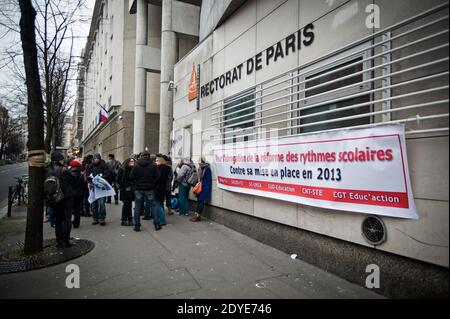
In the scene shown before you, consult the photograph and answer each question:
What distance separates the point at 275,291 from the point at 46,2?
9.23 m

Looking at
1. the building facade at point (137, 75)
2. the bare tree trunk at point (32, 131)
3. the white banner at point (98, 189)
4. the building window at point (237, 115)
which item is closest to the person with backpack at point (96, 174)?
the white banner at point (98, 189)

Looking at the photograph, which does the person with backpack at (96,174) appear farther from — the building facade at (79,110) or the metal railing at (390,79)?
the building facade at (79,110)

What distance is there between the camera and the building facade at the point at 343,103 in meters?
3.12

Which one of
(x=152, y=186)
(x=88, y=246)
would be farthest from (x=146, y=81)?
(x=88, y=246)

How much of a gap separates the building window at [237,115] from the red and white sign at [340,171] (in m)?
0.95

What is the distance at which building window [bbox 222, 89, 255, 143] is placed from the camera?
6.59m

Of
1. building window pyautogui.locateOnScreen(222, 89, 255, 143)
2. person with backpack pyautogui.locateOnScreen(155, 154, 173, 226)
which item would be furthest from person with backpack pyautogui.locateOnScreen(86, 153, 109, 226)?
building window pyautogui.locateOnScreen(222, 89, 255, 143)

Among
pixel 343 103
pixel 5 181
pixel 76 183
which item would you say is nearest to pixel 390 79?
pixel 343 103

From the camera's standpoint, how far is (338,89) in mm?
4109

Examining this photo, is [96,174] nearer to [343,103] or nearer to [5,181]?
[343,103]

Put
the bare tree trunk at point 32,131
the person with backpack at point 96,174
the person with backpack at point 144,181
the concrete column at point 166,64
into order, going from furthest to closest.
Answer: the concrete column at point 166,64 < the person with backpack at point 96,174 < the person with backpack at point 144,181 < the bare tree trunk at point 32,131

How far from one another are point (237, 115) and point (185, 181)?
266 centimetres

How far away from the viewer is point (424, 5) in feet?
10.7

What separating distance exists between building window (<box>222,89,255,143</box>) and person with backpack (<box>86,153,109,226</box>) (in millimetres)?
3521
